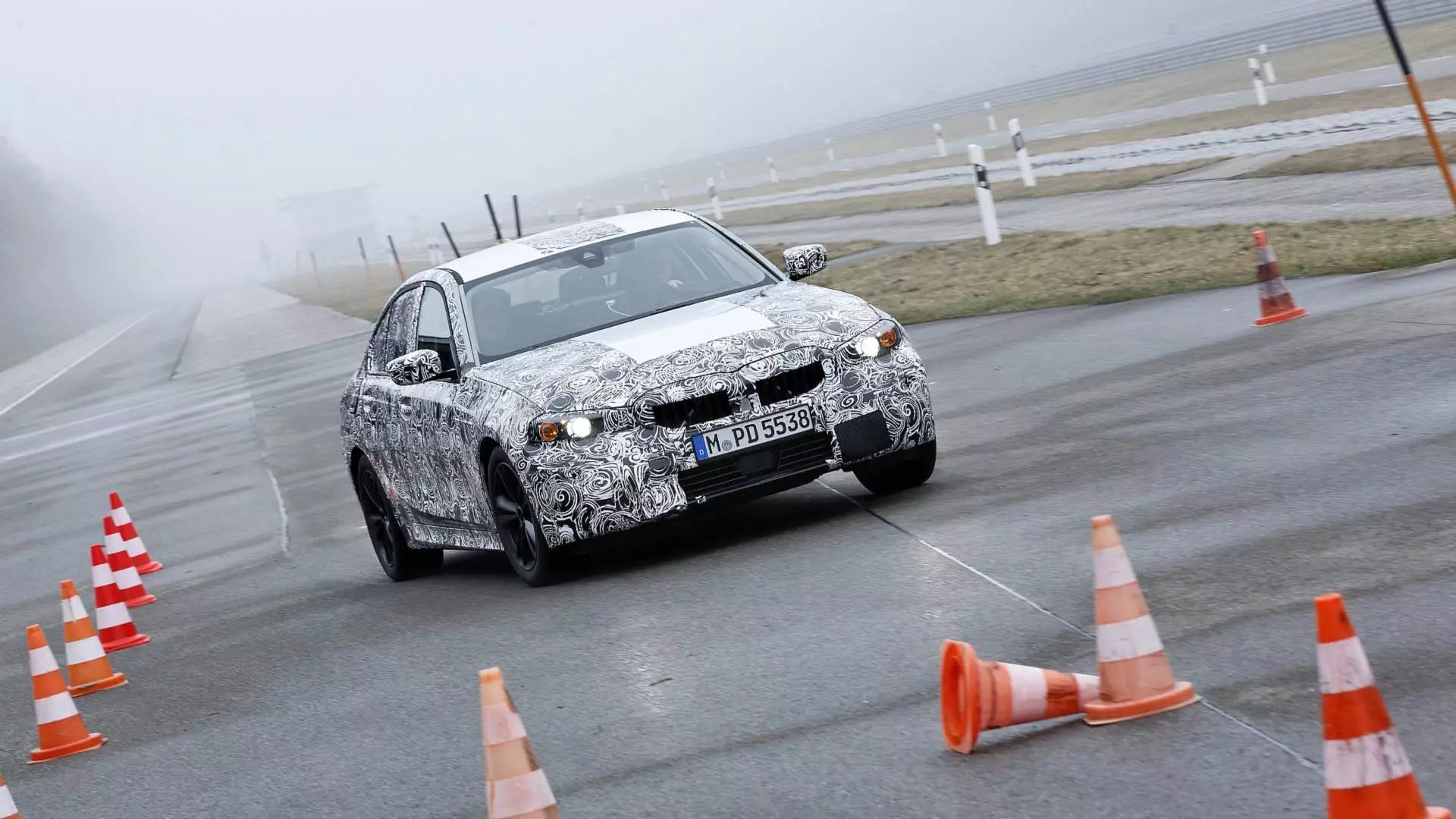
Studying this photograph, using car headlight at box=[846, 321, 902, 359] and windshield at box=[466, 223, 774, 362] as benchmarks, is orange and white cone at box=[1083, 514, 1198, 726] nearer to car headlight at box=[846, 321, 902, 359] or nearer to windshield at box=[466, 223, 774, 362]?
car headlight at box=[846, 321, 902, 359]

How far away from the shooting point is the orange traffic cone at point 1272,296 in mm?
12719

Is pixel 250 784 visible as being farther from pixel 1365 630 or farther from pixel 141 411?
pixel 141 411

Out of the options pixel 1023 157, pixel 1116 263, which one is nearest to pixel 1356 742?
pixel 1116 263

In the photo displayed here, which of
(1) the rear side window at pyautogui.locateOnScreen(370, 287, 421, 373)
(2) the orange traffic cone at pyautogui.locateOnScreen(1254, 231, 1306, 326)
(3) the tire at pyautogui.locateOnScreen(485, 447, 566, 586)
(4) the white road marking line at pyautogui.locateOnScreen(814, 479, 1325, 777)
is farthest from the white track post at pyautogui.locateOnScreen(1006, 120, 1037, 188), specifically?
(3) the tire at pyautogui.locateOnScreen(485, 447, 566, 586)

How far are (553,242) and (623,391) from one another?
2073 mm

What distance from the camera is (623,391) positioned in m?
8.72

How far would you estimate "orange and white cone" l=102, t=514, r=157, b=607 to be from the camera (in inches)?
470

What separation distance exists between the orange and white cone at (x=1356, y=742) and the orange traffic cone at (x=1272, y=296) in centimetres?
903

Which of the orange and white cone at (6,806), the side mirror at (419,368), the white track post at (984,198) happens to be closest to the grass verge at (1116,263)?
the white track post at (984,198)

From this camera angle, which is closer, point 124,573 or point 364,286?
point 124,573

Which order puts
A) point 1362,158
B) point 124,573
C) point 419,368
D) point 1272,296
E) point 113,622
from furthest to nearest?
point 1362,158 → point 1272,296 → point 124,573 → point 113,622 → point 419,368

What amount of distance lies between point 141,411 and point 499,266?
2125 cm

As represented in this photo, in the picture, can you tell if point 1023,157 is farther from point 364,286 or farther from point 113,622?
point 364,286

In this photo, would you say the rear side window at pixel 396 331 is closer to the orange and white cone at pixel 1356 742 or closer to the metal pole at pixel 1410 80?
the metal pole at pixel 1410 80
